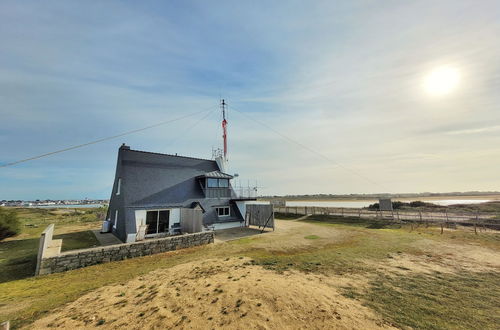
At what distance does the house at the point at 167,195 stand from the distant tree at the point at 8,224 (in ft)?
22.1

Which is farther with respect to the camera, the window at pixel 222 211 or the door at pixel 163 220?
the window at pixel 222 211

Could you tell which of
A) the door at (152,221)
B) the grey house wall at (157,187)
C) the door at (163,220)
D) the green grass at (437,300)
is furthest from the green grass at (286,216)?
the green grass at (437,300)

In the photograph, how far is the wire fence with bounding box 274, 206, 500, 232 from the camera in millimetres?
19859

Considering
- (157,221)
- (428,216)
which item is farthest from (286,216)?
(157,221)

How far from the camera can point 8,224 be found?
14.9 meters

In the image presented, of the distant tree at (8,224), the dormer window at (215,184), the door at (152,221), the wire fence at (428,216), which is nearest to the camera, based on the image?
the distant tree at (8,224)

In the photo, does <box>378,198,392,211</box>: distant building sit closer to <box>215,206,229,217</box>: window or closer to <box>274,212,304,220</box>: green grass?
<box>274,212,304,220</box>: green grass

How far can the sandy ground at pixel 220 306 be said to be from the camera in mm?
4762

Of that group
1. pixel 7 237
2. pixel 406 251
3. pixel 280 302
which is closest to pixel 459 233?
pixel 406 251

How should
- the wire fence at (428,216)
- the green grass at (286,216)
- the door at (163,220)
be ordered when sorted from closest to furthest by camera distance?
the door at (163,220) < the wire fence at (428,216) < the green grass at (286,216)

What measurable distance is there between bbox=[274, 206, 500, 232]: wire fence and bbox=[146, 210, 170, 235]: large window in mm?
22042

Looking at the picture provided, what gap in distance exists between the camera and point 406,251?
11.4 meters

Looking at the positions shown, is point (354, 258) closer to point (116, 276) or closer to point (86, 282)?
point (116, 276)

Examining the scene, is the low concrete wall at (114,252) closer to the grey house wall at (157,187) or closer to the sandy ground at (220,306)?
the grey house wall at (157,187)
